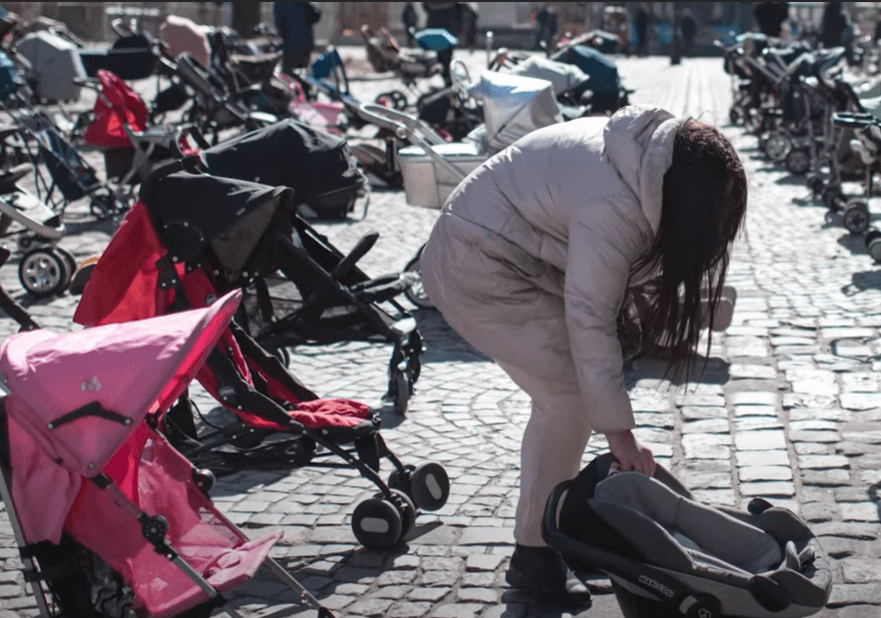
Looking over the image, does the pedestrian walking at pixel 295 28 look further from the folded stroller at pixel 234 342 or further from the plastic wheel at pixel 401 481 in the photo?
the plastic wheel at pixel 401 481

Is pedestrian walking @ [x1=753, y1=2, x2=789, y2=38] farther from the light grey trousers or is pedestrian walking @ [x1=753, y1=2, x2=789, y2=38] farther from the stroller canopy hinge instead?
the stroller canopy hinge

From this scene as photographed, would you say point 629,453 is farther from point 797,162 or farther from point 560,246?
point 797,162

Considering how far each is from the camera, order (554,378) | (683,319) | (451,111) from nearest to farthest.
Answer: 1. (683,319)
2. (554,378)
3. (451,111)

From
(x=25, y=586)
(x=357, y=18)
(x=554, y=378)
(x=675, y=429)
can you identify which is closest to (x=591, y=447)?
(x=675, y=429)

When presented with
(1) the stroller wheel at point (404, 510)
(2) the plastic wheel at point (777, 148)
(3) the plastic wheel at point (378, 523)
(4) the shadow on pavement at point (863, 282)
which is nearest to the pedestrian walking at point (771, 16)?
(2) the plastic wheel at point (777, 148)

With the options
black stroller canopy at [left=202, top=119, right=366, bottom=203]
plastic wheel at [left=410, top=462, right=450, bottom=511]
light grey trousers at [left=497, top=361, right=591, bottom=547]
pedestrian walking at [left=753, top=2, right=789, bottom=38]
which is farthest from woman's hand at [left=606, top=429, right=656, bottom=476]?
pedestrian walking at [left=753, top=2, right=789, bottom=38]

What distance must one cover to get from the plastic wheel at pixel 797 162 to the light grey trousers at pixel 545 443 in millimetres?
12004

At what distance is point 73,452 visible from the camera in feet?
10.7

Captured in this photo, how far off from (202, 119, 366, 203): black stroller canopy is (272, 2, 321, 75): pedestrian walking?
15.6 m

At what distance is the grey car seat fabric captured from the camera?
11.1ft

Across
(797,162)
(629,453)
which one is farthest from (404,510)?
(797,162)

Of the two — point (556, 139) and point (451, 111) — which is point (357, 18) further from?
point (556, 139)

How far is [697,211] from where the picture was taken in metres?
3.28

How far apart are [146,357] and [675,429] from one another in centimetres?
319
